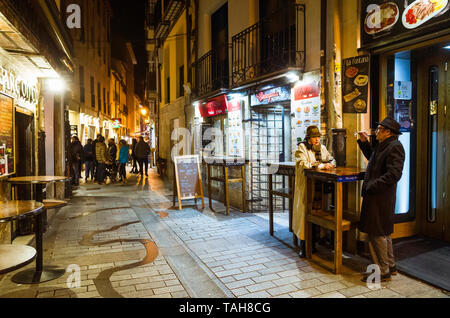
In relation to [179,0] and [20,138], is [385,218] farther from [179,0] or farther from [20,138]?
[179,0]

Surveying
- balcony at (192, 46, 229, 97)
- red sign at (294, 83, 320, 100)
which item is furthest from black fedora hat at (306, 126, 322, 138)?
balcony at (192, 46, 229, 97)

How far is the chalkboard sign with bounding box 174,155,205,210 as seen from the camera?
28.3 ft

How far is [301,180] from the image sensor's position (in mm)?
5055

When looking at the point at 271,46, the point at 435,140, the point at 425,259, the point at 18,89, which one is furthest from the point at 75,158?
the point at 425,259

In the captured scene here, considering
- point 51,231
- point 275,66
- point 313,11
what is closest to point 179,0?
point 275,66

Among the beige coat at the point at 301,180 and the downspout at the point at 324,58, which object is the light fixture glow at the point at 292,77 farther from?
the beige coat at the point at 301,180

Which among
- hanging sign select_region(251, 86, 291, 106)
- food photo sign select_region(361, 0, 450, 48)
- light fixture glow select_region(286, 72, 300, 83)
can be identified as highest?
food photo sign select_region(361, 0, 450, 48)

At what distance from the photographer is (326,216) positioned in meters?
4.77

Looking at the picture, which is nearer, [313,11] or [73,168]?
[313,11]

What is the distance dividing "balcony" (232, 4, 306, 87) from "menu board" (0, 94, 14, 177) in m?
4.98

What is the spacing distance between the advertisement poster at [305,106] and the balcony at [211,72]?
3.69 m

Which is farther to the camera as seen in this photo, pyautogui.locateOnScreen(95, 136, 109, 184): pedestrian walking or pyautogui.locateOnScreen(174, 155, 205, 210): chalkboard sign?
pyautogui.locateOnScreen(95, 136, 109, 184): pedestrian walking

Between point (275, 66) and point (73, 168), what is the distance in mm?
9482

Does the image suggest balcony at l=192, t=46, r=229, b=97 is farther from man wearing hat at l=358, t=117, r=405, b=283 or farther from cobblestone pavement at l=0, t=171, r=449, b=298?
man wearing hat at l=358, t=117, r=405, b=283
